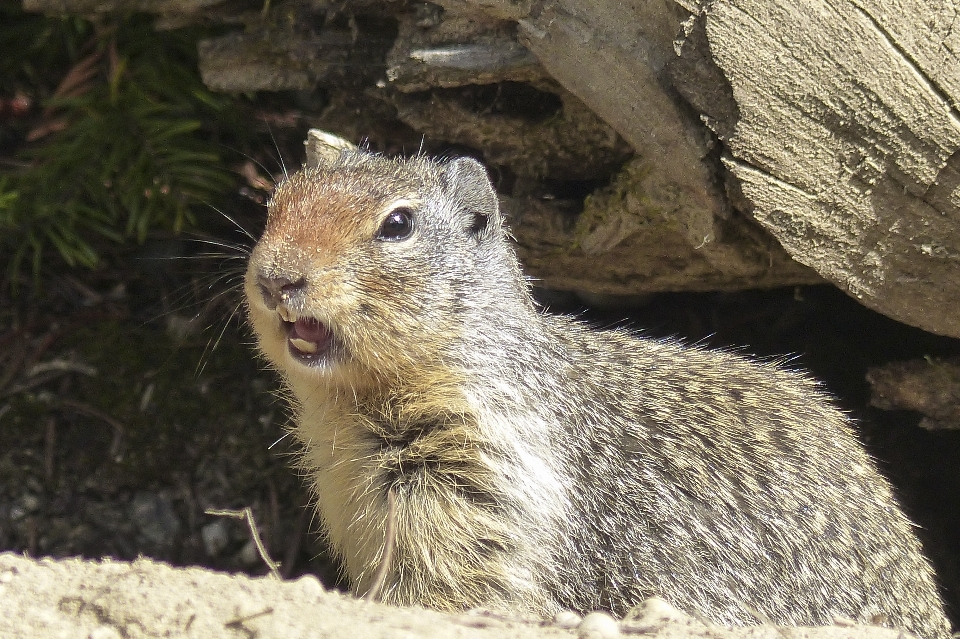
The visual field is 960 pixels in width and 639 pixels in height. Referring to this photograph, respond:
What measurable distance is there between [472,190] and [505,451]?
993mm

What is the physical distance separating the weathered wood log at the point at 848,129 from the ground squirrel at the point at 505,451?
735mm

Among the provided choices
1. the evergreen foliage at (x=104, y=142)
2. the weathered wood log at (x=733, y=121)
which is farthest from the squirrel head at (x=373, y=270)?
the evergreen foliage at (x=104, y=142)

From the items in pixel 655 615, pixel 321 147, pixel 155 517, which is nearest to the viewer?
pixel 655 615

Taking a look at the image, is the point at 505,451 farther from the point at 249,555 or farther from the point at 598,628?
the point at 249,555

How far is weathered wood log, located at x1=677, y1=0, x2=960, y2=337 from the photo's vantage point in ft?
10.5

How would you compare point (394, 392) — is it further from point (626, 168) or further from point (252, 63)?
point (252, 63)

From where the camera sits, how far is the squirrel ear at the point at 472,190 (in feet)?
12.1

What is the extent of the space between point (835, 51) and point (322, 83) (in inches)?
89.6

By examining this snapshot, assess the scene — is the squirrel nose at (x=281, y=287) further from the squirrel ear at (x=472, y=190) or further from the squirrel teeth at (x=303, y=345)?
the squirrel ear at (x=472, y=190)

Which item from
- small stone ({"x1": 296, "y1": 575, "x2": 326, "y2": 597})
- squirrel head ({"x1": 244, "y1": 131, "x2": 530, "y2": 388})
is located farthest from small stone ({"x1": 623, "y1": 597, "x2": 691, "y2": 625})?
squirrel head ({"x1": 244, "y1": 131, "x2": 530, "y2": 388})

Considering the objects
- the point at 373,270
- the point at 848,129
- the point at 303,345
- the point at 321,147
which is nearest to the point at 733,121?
the point at 848,129

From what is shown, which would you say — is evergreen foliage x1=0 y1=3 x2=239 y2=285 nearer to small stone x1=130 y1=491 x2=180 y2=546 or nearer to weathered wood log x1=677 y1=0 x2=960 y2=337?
small stone x1=130 y1=491 x2=180 y2=546

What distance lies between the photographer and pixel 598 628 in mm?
2543

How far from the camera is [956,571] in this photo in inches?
177
